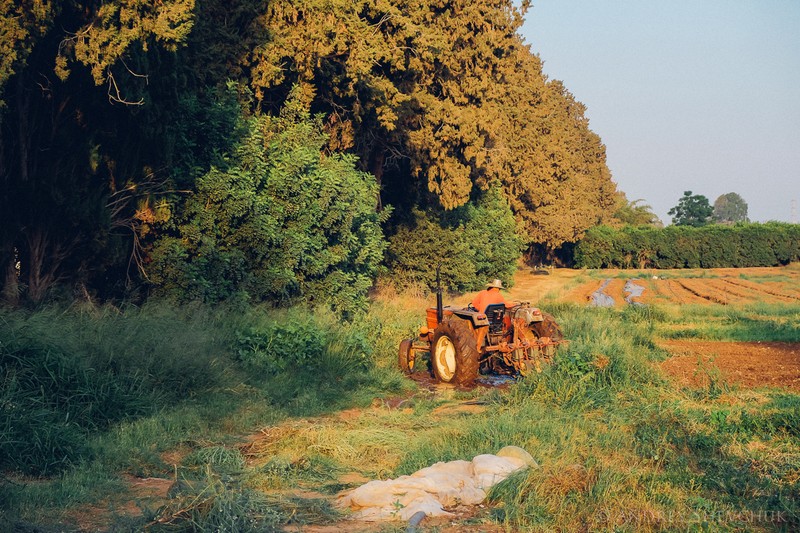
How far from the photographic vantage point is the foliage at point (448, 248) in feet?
95.2

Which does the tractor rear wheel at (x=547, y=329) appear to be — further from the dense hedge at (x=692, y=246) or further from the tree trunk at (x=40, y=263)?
the dense hedge at (x=692, y=246)

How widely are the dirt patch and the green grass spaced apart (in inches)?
34.4

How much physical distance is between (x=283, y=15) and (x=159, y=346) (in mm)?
10507

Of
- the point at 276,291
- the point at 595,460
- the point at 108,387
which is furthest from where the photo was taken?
the point at 276,291

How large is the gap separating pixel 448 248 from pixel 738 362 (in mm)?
15607

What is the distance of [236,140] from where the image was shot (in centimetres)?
1585

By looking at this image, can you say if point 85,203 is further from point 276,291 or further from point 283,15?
point 283,15

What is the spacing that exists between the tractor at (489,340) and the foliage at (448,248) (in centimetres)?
1361

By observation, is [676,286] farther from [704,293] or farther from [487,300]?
[487,300]

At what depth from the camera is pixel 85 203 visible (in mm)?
12078

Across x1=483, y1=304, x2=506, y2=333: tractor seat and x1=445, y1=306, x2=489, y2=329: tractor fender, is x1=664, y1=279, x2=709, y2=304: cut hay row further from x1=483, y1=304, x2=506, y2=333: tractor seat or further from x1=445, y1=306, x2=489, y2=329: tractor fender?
x1=445, y1=306, x2=489, y2=329: tractor fender

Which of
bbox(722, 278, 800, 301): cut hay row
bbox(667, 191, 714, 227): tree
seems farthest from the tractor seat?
bbox(667, 191, 714, 227): tree

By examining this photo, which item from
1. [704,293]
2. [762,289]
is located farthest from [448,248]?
[762,289]

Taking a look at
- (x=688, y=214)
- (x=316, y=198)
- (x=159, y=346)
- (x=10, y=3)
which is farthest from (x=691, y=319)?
(x=688, y=214)
